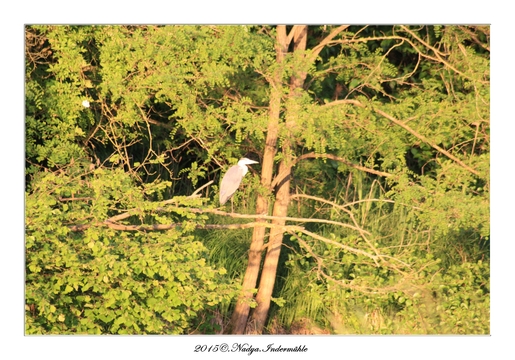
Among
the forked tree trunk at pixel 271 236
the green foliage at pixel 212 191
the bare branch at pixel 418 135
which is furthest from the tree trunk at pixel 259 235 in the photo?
the bare branch at pixel 418 135

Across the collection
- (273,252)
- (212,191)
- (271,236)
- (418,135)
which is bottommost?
(273,252)

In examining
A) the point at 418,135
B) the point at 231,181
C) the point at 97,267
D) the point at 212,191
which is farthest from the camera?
the point at 212,191

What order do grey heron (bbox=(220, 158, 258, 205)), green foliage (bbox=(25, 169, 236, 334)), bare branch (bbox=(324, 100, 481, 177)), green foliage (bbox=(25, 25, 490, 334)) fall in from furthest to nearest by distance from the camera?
grey heron (bbox=(220, 158, 258, 205)) < bare branch (bbox=(324, 100, 481, 177)) < green foliage (bbox=(25, 25, 490, 334)) < green foliage (bbox=(25, 169, 236, 334))

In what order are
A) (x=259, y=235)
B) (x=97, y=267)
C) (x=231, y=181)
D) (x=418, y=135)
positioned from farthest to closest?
1. (x=259, y=235)
2. (x=231, y=181)
3. (x=418, y=135)
4. (x=97, y=267)

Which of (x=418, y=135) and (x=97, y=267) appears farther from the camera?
(x=418, y=135)

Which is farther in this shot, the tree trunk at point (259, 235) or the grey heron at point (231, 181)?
the tree trunk at point (259, 235)

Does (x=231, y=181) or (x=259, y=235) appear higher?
(x=231, y=181)

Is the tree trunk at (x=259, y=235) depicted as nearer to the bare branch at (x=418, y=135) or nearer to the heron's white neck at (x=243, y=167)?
the heron's white neck at (x=243, y=167)

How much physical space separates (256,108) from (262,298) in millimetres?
1284

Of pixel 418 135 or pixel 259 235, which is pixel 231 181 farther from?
pixel 418 135

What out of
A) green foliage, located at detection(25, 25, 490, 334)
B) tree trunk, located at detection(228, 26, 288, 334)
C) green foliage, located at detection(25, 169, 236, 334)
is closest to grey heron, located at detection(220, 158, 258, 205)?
green foliage, located at detection(25, 25, 490, 334)

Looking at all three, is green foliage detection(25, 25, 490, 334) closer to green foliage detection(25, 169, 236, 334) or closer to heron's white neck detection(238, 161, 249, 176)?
green foliage detection(25, 169, 236, 334)

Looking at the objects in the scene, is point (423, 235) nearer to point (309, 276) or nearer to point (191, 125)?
point (309, 276)

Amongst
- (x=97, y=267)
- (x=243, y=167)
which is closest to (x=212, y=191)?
(x=243, y=167)
